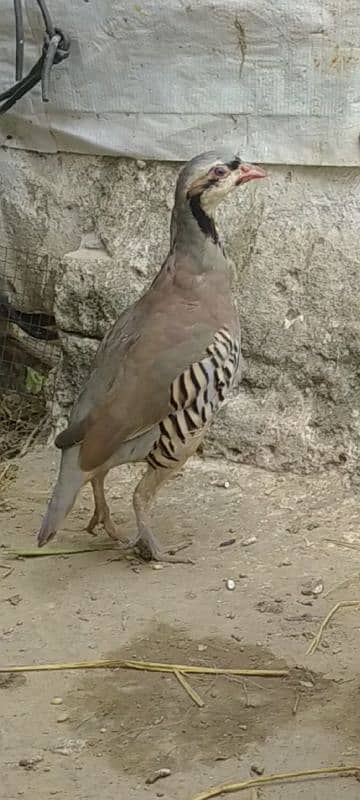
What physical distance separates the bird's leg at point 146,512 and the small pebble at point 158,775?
1.33 metres

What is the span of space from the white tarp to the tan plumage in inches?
25.2

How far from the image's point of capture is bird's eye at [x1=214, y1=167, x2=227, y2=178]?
449cm

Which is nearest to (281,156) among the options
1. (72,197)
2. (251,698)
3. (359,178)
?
(359,178)

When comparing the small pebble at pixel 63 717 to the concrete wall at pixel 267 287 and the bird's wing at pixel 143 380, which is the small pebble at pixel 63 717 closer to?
the bird's wing at pixel 143 380

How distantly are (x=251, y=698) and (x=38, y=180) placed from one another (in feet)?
9.44

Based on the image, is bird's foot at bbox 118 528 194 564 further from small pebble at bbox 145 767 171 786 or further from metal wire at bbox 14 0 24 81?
metal wire at bbox 14 0 24 81

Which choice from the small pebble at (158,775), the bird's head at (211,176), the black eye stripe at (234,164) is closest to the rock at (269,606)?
the small pebble at (158,775)

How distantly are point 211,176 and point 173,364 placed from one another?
0.65 m

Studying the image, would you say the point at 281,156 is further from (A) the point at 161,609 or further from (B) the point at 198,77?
(A) the point at 161,609

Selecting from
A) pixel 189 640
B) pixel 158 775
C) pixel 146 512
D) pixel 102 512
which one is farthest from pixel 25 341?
pixel 158 775

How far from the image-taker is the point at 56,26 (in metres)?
5.45

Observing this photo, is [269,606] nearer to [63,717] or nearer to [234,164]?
[63,717]

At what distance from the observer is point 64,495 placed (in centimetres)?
449

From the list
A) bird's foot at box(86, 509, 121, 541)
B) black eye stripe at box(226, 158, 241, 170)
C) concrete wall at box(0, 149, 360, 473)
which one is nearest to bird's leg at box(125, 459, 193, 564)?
bird's foot at box(86, 509, 121, 541)
